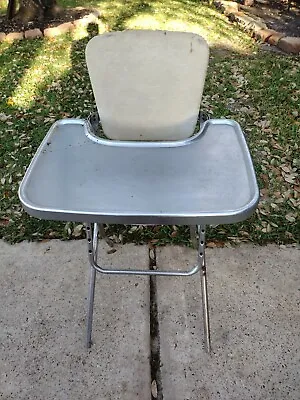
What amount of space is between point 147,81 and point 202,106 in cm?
189

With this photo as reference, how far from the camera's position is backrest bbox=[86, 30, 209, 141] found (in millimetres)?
1634

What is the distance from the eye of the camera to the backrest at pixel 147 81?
1.63 meters

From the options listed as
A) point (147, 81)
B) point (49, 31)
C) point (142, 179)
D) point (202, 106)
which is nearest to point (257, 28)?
point (202, 106)

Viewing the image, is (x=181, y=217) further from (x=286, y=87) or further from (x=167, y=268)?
(x=286, y=87)

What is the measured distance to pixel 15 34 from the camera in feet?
15.5

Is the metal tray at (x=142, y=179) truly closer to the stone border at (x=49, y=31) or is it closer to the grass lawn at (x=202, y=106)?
the grass lawn at (x=202, y=106)

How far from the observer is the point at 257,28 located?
16.5 ft

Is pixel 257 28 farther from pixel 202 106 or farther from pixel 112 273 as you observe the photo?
pixel 112 273

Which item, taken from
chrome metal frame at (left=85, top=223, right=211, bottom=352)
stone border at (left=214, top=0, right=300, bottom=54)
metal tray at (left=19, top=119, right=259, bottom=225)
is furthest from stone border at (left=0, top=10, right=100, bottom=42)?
chrome metal frame at (left=85, top=223, right=211, bottom=352)

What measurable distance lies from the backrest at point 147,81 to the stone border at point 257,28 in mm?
3243

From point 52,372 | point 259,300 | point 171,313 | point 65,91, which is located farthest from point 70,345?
point 65,91

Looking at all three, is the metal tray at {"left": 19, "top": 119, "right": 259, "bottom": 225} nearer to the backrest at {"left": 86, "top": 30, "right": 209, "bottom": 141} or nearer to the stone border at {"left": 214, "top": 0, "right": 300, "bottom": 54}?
the backrest at {"left": 86, "top": 30, "right": 209, "bottom": 141}

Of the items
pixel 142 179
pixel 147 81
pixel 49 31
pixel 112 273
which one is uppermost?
pixel 147 81

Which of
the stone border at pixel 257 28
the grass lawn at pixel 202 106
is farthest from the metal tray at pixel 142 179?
the stone border at pixel 257 28
